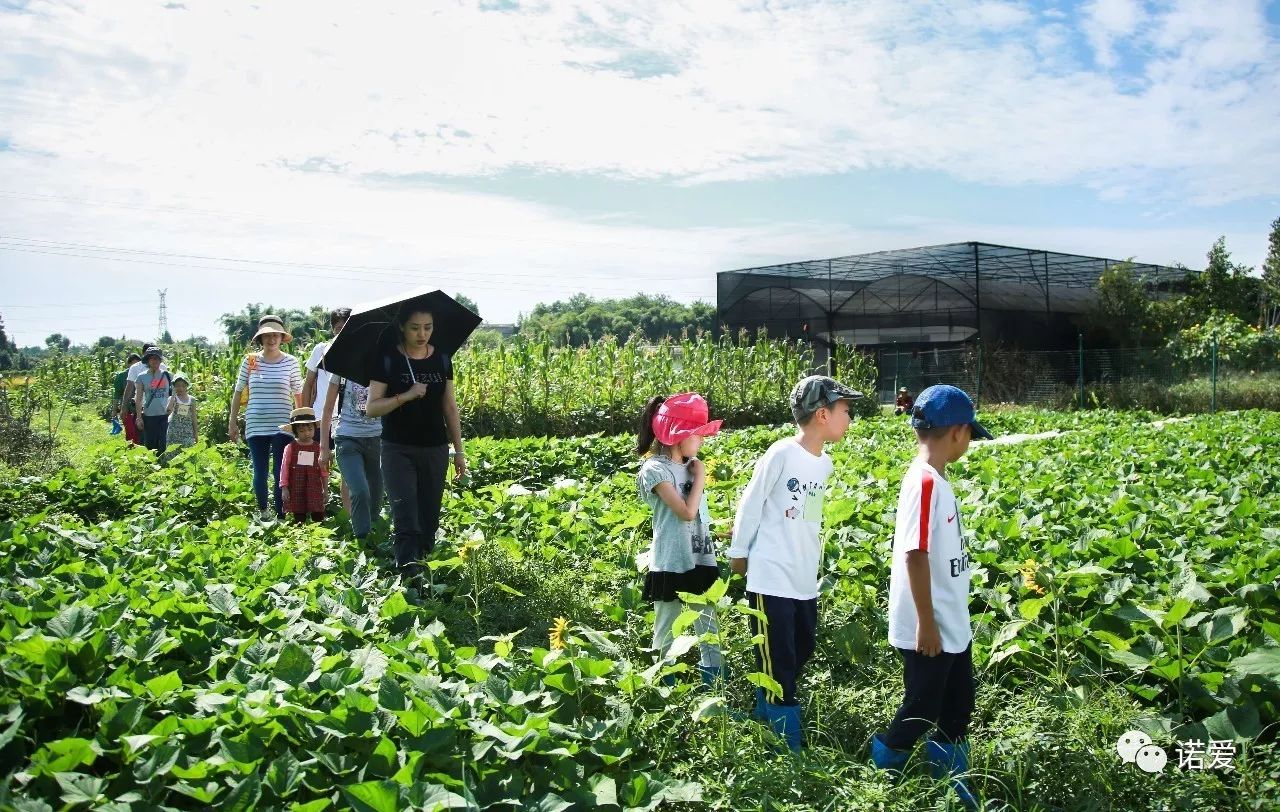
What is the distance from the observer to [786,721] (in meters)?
3.60

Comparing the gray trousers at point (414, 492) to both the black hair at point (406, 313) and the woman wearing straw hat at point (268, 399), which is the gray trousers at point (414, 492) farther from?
the woman wearing straw hat at point (268, 399)

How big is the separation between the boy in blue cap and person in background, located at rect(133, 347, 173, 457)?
993cm

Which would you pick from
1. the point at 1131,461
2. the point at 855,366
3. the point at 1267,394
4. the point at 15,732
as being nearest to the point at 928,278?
the point at 855,366

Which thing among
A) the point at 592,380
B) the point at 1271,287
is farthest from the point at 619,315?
the point at 592,380

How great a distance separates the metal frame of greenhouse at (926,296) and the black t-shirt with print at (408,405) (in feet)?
70.7

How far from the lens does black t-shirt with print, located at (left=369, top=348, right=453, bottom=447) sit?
5719 mm

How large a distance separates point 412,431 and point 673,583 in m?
2.24

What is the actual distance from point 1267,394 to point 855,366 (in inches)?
339

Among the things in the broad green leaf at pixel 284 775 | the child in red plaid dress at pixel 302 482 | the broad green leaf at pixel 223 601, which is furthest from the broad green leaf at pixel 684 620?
the child in red plaid dress at pixel 302 482

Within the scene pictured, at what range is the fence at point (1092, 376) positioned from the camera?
20.8m

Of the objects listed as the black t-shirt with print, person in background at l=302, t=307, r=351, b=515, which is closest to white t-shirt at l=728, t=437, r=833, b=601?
the black t-shirt with print

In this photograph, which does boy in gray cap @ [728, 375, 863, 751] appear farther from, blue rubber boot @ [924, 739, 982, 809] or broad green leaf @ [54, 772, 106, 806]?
broad green leaf @ [54, 772, 106, 806]

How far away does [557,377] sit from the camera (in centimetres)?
1784
